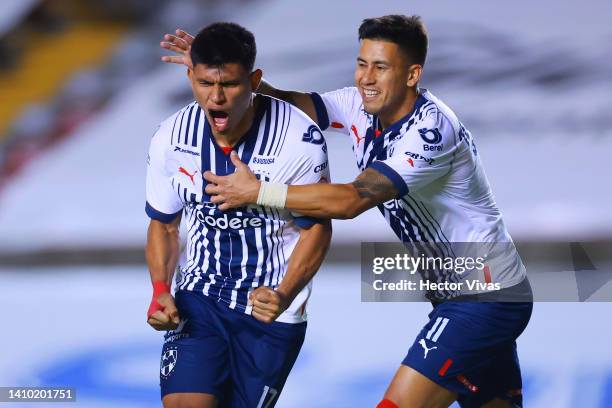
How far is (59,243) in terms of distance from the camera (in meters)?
7.30

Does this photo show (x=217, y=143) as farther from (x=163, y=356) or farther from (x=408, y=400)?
(x=408, y=400)

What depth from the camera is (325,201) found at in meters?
3.63

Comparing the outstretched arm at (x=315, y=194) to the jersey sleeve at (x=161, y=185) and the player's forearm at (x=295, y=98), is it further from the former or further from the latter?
the player's forearm at (x=295, y=98)

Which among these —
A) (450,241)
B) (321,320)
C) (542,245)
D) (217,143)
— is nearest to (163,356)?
(217,143)

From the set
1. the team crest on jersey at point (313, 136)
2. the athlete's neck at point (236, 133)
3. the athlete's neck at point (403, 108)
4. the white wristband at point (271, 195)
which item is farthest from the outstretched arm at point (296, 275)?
the athlete's neck at point (403, 108)

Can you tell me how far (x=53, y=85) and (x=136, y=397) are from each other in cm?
329

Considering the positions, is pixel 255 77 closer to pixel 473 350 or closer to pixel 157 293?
pixel 157 293

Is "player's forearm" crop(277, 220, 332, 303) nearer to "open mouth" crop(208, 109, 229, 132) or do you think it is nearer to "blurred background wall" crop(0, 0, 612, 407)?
"open mouth" crop(208, 109, 229, 132)

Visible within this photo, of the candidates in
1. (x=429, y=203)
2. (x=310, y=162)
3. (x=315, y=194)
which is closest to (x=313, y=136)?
(x=310, y=162)

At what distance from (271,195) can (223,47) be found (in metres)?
0.48

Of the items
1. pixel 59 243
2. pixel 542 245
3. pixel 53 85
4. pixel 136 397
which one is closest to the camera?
pixel 136 397

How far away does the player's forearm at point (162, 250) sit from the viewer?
148 inches

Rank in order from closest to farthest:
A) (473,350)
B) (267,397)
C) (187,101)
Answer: (267,397), (473,350), (187,101)

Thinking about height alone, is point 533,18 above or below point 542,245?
above
